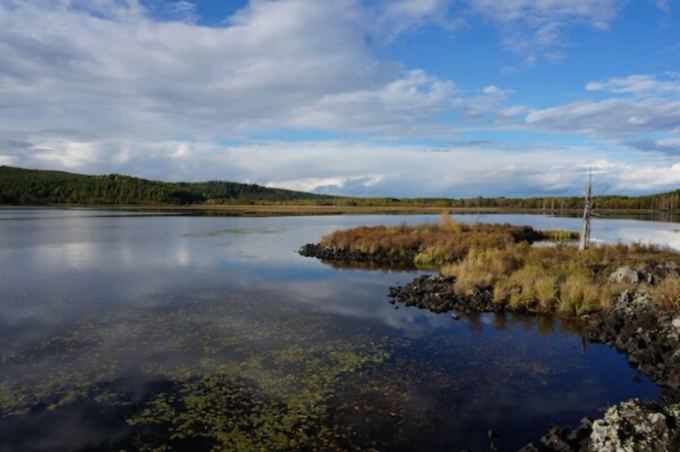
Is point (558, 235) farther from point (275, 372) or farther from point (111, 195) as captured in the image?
point (111, 195)

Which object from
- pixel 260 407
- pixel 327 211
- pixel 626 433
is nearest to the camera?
pixel 626 433

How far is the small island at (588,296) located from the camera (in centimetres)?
813

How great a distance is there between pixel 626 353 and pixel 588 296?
15.5 ft

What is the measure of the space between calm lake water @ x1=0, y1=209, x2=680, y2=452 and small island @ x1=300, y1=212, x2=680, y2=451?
857 mm

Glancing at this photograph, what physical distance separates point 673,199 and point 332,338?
608 ft

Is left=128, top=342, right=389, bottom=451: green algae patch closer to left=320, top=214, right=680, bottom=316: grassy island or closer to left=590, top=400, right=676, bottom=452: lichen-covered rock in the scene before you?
left=590, top=400, right=676, bottom=452: lichen-covered rock

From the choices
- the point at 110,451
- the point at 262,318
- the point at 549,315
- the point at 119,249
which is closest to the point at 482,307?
the point at 549,315

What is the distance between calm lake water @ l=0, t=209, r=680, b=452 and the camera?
913cm

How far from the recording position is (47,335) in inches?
591

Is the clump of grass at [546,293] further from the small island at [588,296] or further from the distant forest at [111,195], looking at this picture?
the distant forest at [111,195]

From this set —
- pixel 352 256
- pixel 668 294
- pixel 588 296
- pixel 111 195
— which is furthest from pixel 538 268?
pixel 111 195

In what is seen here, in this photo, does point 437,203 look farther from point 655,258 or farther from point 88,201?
point 655,258

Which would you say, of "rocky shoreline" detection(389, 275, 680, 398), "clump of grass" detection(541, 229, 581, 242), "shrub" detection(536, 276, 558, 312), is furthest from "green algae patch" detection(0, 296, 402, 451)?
"clump of grass" detection(541, 229, 581, 242)

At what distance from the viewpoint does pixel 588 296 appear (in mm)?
18797
